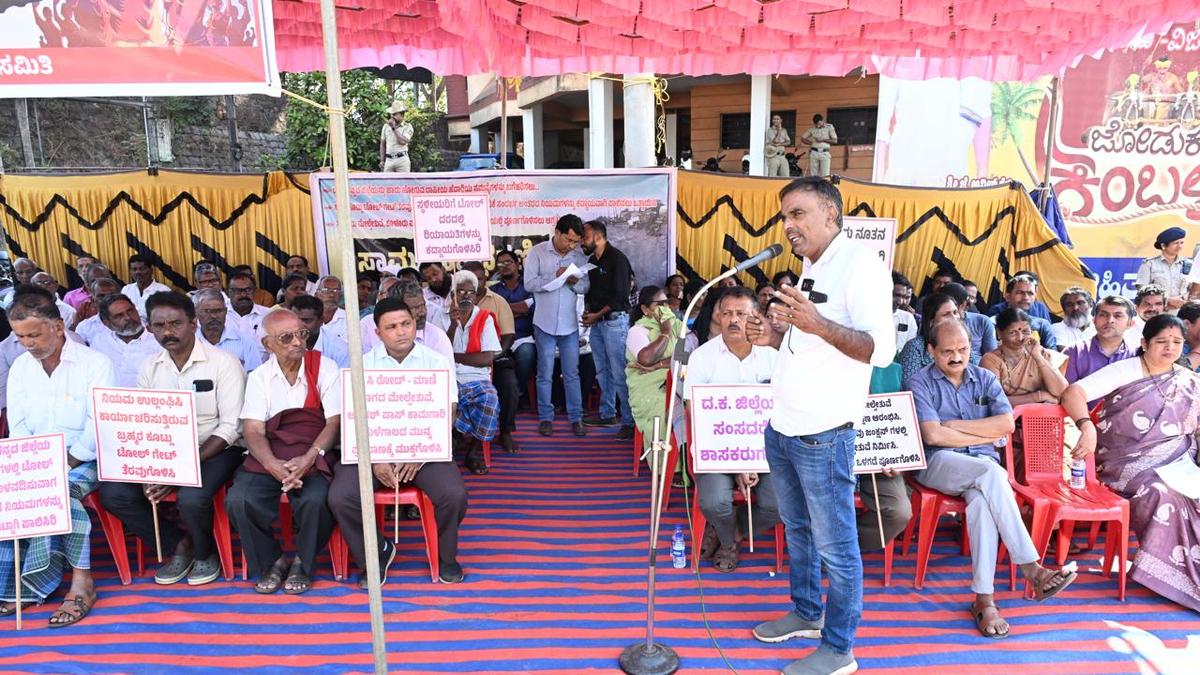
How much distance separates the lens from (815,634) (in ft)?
9.77

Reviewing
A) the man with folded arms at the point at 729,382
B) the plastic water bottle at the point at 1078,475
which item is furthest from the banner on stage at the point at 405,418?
the plastic water bottle at the point at 1078,475

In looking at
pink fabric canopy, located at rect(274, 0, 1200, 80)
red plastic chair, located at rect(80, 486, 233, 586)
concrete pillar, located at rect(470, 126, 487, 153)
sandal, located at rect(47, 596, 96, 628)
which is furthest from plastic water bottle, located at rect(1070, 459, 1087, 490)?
concrete pillar, located at rect(470, 126, 487, 153)

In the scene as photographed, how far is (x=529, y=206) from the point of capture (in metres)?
7.05

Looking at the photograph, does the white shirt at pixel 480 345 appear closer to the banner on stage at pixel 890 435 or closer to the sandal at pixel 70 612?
the sandal at pixel 70 612

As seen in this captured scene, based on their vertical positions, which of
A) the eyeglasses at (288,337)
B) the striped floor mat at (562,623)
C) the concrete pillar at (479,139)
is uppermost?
the concrete pillar at (479,139)

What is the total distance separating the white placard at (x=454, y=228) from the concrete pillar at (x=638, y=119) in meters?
2.33

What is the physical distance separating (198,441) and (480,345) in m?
2.00

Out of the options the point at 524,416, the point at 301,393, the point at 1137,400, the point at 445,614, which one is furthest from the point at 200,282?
the point at 1137,400

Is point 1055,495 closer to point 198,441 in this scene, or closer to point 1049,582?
point 1049,582

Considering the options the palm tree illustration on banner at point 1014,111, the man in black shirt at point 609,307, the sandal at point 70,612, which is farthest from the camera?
the palm tree illustration on banner at point 1014,111

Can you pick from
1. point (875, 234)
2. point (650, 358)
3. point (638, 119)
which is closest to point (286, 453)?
point (650, 358)

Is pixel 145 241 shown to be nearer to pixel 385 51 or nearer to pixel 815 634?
pixel 385 51

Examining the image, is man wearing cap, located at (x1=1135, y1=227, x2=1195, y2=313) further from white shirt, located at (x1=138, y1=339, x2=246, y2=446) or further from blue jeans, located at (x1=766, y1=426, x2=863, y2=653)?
white shirt, located at (x1=138, y1=339, x2=246, y2=446)

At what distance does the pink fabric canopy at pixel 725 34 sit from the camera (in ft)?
14.2
